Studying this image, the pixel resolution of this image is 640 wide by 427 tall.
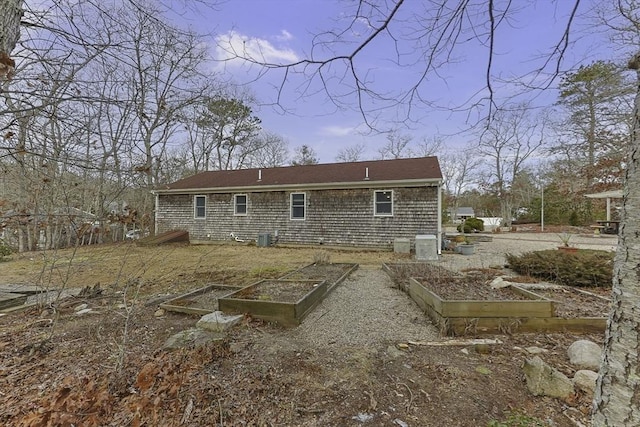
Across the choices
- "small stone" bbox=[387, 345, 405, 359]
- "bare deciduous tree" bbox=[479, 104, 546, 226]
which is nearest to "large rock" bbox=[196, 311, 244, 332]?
"small stone" bbox=[387, 345, 405, 359]

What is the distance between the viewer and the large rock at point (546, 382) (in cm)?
211

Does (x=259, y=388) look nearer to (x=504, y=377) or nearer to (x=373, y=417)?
(x=373, y=417)

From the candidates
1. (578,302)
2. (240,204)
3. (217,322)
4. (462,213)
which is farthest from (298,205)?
(462,213)

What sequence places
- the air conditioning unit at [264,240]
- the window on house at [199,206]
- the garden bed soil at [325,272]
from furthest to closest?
the window on house at [199,206], the air conditioning unit at [264,240], the garden bed soil at [325,272]

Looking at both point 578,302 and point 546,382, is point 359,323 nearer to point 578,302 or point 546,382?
point 546,382

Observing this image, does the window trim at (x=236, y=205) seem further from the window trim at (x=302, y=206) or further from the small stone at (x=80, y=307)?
Answer: the small stone at (x=80, y=307)

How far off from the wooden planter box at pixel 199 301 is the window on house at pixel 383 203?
746 cm

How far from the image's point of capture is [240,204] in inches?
542

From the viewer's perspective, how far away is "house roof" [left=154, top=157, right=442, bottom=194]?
446 inches

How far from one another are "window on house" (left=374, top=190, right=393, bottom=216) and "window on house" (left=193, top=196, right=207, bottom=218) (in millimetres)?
8507

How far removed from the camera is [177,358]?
2.62 metres

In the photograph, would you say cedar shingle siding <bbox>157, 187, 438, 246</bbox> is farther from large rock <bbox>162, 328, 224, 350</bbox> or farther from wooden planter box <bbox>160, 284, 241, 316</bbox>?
large rock <bbox>162, 328, 224, 350</bbox>

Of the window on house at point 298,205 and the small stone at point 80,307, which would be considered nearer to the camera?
the small stone at point 80,307

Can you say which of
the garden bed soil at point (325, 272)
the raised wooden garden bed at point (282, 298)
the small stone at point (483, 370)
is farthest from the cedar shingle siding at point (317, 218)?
the small stone at point (483, 370)
